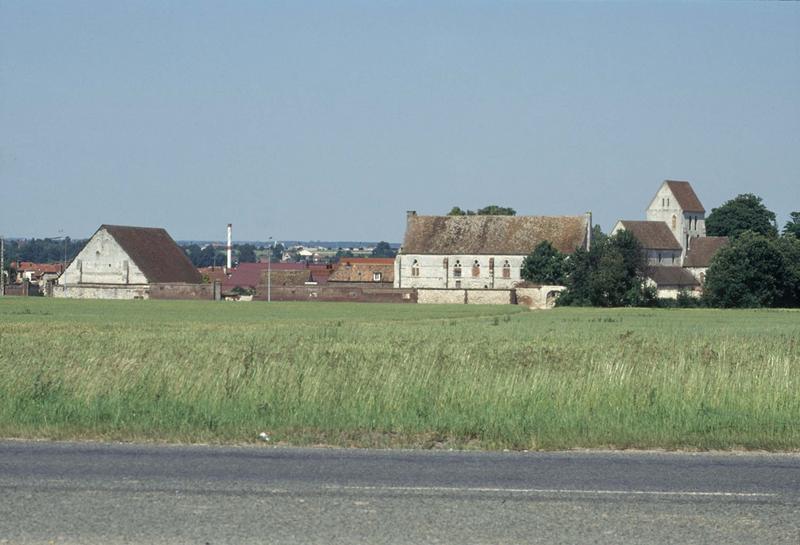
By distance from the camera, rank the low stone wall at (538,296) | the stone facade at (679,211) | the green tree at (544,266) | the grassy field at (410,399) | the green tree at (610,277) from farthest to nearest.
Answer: the stone facade at (679,211), the green tree at (544,266), the low stone wall at (538,296), the green tree at (610,277), the grassy field at (410,399)

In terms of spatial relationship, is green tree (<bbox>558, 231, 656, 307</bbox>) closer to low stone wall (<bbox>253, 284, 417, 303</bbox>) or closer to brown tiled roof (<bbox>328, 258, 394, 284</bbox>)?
low stone wall (<bbox>253, 284, 417, 303</bbox>)

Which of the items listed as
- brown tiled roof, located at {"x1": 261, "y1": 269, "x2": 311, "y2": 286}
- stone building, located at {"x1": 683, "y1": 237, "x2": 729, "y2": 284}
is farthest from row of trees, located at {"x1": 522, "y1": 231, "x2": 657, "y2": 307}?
stone building, located at {"x1": 683, "y1": 237, "x2": 729, "y2": 284}

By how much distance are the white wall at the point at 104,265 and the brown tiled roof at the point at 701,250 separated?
75.9 metres

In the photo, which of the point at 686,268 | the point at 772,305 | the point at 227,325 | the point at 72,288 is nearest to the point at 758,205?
the point at 686,268

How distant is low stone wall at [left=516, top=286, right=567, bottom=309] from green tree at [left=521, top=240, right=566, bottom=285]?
7.40 m

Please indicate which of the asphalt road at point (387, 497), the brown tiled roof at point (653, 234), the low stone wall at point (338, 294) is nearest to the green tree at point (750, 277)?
the low stone wall at point (338, 294)

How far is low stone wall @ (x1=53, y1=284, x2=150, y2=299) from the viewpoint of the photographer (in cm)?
10688

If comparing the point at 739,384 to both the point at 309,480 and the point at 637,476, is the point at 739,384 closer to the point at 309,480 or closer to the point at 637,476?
the point at 637,476

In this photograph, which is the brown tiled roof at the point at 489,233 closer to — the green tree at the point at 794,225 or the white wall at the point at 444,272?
the white wall at the point at 444,272

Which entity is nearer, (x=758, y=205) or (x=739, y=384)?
(x=739, y=384)

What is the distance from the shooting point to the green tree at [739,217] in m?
166

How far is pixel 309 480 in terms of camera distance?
1237 cm

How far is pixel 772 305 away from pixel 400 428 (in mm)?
86976

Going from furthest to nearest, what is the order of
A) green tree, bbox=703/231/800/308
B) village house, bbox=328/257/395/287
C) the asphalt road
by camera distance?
village house, bbox=328/257/395/287, green tree, bbox=703/231/800/308, the asphalt road
